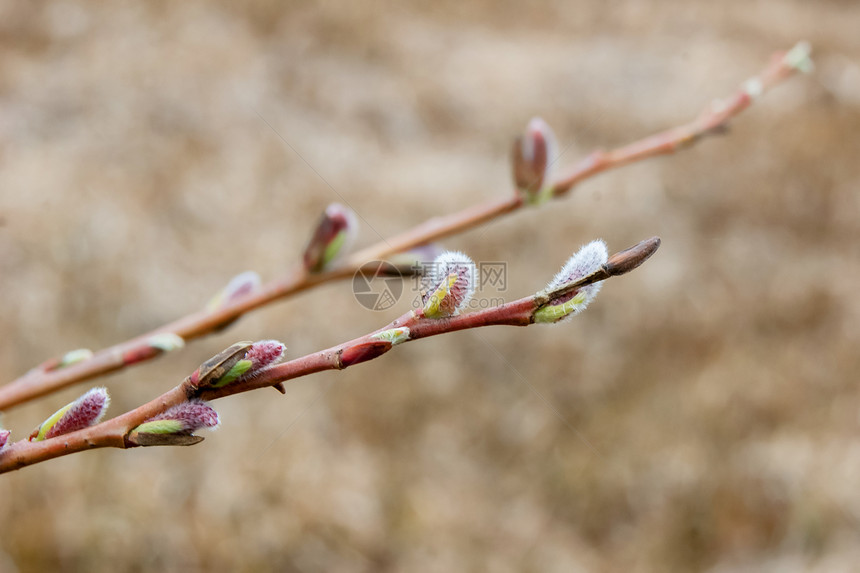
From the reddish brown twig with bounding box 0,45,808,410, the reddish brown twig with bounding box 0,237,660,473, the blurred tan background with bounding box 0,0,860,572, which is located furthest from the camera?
the blurred tan background with bounding box 0,0,860,572

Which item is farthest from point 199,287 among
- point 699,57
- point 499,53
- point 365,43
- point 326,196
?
point 699,57

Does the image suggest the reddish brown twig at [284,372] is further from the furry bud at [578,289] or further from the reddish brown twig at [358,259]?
the reddish brown twig at [358,259]

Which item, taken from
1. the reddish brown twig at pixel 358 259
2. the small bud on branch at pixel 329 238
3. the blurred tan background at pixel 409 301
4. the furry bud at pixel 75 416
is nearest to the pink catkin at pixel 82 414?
the furry bud at pixel 75 416

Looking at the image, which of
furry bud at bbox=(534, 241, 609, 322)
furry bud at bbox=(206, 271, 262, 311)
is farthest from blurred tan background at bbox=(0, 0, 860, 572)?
furry bud at bbox=(534, 241, 609, 322)

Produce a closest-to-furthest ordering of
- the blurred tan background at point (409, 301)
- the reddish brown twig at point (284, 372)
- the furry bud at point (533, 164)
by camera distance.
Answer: the reddish brown twig at point (284, 372)
the furry bud at point (533, 164)
the blurred tan background at point (409, 301)

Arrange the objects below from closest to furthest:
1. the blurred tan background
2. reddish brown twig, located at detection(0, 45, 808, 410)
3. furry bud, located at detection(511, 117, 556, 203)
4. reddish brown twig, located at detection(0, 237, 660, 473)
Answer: reddish brown twig, located at detection(0, 237, 660, 473) < reddish brown twig, located at detection(0, 45, 808, 410) < furry bud, located at detection(511, 117, 556, 203) < the blurred tan background

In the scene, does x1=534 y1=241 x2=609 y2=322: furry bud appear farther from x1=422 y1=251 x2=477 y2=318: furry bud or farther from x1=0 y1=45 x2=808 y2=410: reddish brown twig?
x1=0 y1=45 x2=808 y2=410: reddish brown twig
